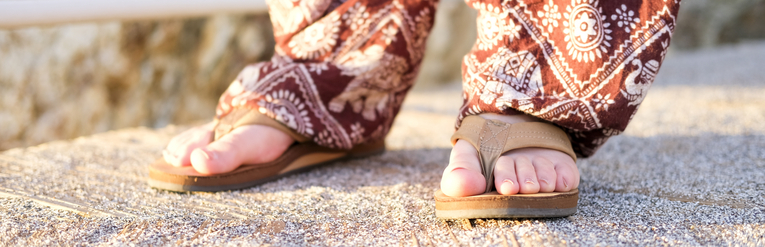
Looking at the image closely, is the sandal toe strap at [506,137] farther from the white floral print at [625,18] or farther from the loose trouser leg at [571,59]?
the white floral print at [625,18]

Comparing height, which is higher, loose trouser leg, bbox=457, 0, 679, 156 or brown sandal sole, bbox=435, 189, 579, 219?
loose trouser leg, bbox=457, 0, 679, 156

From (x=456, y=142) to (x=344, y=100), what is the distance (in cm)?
24

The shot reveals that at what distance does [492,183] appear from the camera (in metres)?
0.60

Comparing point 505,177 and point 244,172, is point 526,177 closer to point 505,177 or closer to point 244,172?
A: point 505,177

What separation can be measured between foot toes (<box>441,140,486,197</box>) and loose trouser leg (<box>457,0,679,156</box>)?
0.10 m

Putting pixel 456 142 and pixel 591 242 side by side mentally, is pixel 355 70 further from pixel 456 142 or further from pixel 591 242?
pixel 591 242

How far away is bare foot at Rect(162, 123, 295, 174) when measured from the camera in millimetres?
718

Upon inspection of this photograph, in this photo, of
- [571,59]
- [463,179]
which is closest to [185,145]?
[463,179]

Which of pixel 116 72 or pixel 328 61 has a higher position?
pixel 328 61

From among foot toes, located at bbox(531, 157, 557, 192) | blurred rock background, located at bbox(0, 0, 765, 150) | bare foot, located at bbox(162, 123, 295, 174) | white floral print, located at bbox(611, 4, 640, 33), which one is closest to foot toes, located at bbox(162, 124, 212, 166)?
bare foot, located at bbox(162, 123, 295, 174)

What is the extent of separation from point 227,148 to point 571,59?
0.47 m

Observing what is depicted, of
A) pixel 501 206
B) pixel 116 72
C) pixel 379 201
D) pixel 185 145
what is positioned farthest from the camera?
pixel 116 72

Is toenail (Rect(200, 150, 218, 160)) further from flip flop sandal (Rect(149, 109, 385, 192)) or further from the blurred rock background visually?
the blurred rock background

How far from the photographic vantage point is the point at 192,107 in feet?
7.41
